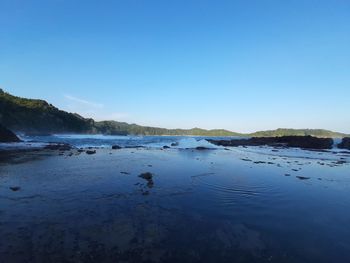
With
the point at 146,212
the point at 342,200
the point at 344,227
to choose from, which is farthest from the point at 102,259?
the point at 342,200

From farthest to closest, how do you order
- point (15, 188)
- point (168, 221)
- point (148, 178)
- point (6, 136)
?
point (6, 136)
point (148, 178)
point (15, 188)
point (168, 221)

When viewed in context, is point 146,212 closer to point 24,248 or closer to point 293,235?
point 24,248

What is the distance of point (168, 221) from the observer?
8930mm

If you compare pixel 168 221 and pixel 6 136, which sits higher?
pixel 6 136

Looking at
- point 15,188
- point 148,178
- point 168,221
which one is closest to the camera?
point 168,221

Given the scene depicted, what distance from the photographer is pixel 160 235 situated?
25.3 feet

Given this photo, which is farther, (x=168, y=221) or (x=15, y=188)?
→ (x=15, y=188)

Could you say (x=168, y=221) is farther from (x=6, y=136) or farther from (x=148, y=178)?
(x=6, y=136)

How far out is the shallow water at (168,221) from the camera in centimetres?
664

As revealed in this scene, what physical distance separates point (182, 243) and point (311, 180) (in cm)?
1442

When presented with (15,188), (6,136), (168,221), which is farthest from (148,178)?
(6,136)

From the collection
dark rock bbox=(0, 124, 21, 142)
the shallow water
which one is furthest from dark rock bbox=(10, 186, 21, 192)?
dark rock bbox=(0, 124, 21, 142)

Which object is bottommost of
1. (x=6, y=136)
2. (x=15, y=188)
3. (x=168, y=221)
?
(x=168, y=221)

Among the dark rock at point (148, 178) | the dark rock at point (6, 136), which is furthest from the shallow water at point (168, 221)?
the dark rock at point (6, 136)
